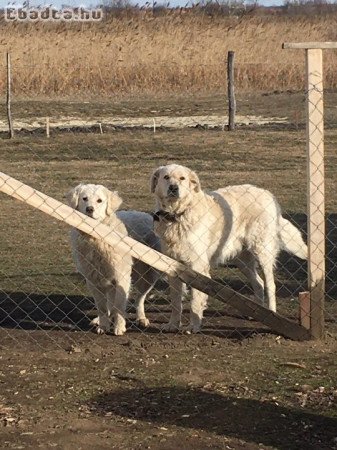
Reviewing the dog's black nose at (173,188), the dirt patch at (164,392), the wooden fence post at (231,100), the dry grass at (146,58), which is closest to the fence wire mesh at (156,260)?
the dog's black nose at (173,188)

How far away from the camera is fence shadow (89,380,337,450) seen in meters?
5.03

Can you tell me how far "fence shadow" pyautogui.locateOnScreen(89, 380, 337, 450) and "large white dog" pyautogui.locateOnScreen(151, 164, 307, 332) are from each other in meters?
1.54

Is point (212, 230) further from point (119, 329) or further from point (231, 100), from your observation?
point (231, 100)

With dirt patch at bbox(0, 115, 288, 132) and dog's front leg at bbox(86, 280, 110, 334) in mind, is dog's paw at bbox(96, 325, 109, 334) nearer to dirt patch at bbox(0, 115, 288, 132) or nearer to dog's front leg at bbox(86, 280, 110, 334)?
dog's front leg at bbox(86, 280, 110, 334)

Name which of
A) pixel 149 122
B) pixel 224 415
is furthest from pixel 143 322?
pixel 149 122

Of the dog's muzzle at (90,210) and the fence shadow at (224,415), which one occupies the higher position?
the dog's muzzle at (90,210)

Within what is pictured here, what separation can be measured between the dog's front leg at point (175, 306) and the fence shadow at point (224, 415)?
1.43m

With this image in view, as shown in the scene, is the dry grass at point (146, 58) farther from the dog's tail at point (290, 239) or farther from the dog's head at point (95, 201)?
the dog's head at point (95, 201)

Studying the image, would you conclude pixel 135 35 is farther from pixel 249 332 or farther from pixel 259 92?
pixel 249 332

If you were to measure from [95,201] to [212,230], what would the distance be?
0.82m

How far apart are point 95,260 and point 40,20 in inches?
949

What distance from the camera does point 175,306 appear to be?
23.9 feet

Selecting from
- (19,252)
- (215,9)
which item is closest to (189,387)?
(19,252)

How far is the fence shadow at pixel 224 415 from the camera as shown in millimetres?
5027
